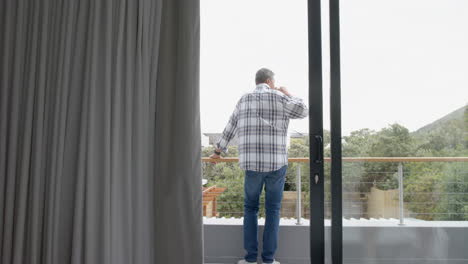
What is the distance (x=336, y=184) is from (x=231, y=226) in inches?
44.3

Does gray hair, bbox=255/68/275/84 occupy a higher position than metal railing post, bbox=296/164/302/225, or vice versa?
gray hair, bbox=255/68/275/84

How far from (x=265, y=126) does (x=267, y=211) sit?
549 mm

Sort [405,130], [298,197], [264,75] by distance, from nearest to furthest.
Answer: [405,130] → [264,75] → [298,197]

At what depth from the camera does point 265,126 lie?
2.10 meters

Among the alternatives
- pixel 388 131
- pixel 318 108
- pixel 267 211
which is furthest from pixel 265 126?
pixel 388 131

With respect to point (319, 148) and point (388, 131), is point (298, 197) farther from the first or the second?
point (388, 131)

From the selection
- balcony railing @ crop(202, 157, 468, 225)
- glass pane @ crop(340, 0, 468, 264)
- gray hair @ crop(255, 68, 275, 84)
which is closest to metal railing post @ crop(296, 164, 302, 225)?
gray hair @ crop(255, 68, 275, 84)

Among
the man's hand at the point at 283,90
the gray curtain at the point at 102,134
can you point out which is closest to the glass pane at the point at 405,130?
the gray curtain at the point at 102,134

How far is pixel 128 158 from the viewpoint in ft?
4.74

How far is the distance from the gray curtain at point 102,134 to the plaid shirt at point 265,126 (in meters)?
0.68

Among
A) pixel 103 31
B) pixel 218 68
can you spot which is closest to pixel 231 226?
pixel 103 31

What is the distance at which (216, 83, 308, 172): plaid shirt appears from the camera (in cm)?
206

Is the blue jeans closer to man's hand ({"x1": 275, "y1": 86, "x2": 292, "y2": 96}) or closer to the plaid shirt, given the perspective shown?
the plaid shirt

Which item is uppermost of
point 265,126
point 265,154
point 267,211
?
point 265,126
